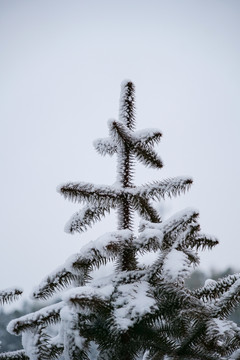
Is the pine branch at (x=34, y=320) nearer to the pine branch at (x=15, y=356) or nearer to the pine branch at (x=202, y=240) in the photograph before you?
the pine branch at (x=15, y=356)

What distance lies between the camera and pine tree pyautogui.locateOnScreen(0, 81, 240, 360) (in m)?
1.67

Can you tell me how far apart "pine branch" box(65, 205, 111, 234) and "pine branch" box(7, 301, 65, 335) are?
64 cm

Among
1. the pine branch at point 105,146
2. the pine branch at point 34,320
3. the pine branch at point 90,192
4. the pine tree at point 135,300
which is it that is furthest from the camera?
the pine branch at point 105,146

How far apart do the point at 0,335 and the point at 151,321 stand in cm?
2036

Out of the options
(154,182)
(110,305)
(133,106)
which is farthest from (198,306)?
(133,106)

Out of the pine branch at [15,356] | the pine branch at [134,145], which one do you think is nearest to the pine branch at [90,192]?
the pine branch at [134,145]

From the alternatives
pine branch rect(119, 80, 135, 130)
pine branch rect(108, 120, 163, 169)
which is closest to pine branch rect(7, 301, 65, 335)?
pine branch rect(108, 120, 163, 169)

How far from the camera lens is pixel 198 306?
1.76 meters

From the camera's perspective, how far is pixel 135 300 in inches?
70.4

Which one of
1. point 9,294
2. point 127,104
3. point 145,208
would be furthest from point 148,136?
point 9,294

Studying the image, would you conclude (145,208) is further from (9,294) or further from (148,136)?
(9,294)

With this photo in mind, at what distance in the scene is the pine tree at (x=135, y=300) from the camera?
1.67 m

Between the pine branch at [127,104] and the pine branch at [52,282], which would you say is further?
the pine branch at [127,104]

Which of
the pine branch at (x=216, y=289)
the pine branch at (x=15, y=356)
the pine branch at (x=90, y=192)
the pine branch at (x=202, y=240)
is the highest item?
the pine branch at (x=90, y=192)
